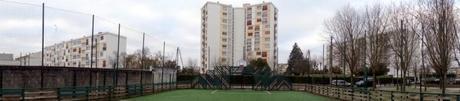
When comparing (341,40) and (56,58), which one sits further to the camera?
(56,58)

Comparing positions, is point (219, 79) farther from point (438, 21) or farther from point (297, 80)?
point (438, 21)

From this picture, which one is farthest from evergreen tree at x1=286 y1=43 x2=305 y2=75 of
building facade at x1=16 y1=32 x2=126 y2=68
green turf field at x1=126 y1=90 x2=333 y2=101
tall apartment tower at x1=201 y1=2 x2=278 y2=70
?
green turf field at x1=126 y1=90 x2=333 y2=101

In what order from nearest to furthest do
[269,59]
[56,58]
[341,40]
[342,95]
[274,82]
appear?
[342,95] < [341,40] < [274,82] < [269,59] < [56,58]

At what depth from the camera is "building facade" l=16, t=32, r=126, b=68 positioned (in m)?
122

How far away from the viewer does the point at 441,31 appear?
822 inches

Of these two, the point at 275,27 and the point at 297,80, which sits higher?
the point at 275,27

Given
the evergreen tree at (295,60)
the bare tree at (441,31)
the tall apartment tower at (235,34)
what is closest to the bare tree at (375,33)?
the bare tree at (441,31)

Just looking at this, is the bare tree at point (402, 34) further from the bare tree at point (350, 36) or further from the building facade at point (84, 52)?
the building facade at point (84, 52)

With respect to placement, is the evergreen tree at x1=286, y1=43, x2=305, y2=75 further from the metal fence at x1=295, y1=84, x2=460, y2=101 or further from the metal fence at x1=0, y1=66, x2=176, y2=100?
the metal fence at x1=0, y1=66, x2=176, y2=100

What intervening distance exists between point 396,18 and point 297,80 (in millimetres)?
44556

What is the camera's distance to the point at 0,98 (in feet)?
66.4

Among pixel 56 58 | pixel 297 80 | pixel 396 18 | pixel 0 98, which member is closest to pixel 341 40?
pixel 396 18

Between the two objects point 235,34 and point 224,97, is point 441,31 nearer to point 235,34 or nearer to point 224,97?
point 224,97

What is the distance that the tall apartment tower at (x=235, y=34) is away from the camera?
11862 centimetres
